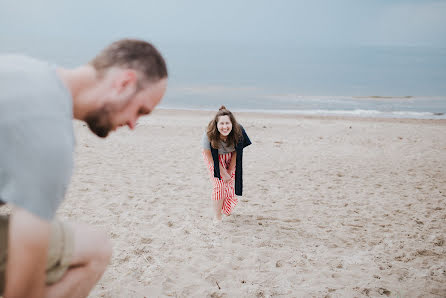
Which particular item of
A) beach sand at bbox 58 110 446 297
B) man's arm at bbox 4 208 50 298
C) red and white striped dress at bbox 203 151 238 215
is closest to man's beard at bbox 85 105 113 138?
man's arm at bbox 4 208 50 298

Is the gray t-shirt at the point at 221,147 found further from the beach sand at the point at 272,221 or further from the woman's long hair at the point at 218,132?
the beach sand at the point at 272,221

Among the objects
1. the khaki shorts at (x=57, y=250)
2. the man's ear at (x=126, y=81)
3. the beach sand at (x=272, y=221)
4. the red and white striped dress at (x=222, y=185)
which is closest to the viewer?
the man's ear at (x=126, y=81)

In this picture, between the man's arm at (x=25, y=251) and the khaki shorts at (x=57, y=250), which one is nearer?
the man's arm at (x=25, y=251)

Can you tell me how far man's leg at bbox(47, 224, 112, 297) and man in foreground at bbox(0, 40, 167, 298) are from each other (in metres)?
0.10

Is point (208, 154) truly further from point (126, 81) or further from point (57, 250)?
point (126, 81)

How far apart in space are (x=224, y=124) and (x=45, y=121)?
370 cm

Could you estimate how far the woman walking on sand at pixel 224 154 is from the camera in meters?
4.91

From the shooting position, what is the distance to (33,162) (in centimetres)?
113

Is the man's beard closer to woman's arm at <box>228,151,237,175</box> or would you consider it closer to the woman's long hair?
the woman's long hair

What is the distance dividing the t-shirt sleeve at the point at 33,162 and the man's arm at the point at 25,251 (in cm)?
4

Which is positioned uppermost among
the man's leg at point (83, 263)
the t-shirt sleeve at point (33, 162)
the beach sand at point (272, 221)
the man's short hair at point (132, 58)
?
the man's short hair at point (132, 58)

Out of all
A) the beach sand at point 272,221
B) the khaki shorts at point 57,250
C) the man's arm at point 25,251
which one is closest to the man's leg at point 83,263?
the khaki shorts at point 57,250

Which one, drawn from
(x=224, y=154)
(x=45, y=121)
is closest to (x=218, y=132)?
(x=224, y=154)

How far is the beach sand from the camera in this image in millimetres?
3609
